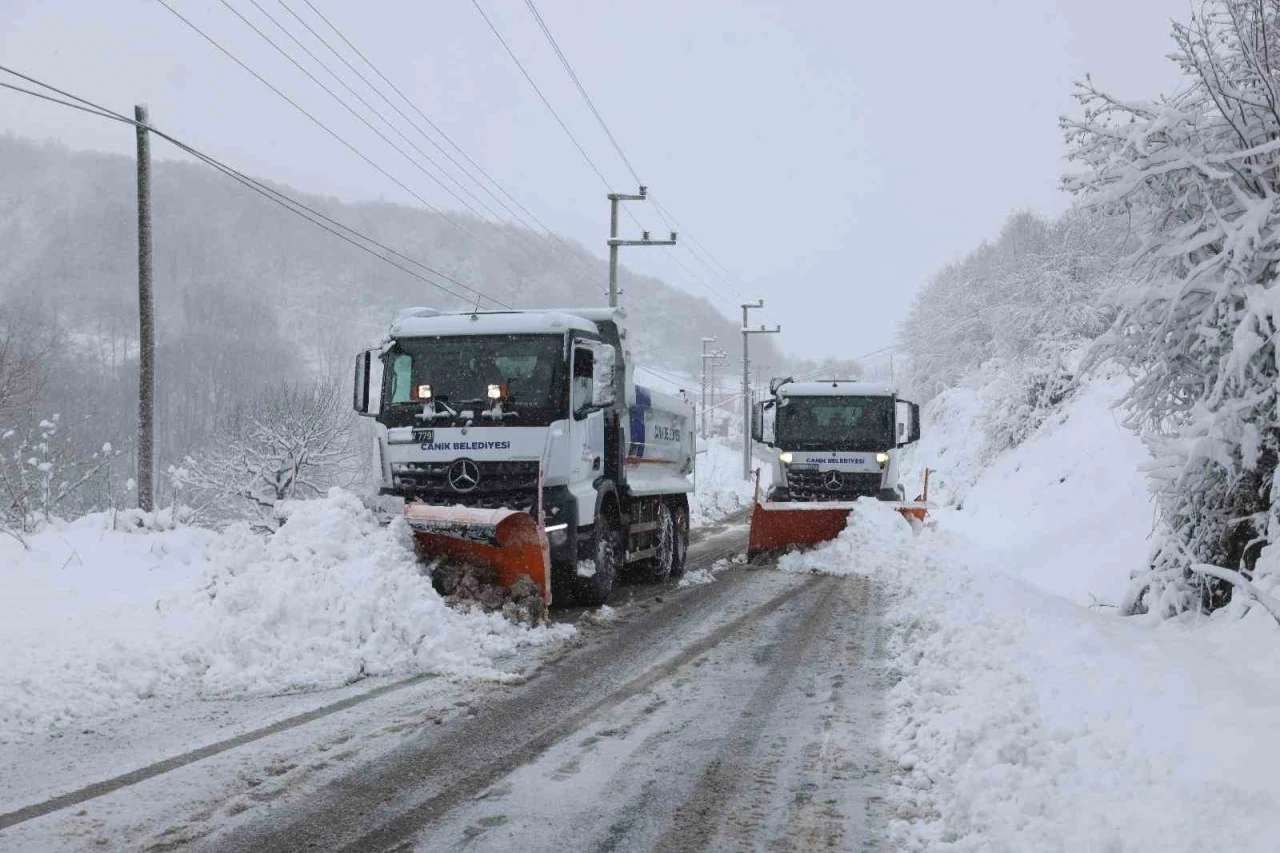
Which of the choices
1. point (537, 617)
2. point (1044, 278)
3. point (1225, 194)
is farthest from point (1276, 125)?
point (1044, 278)

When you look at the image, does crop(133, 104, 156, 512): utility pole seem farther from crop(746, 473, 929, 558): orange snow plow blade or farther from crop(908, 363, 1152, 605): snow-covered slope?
crop(908, 363, 1152, 605): snow-covered slope

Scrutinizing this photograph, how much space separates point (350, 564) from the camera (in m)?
7.82

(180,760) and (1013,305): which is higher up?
(1013,305)

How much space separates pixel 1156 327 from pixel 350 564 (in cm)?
616

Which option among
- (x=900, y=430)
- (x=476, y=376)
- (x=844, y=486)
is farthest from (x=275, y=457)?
(x=476, y=376)

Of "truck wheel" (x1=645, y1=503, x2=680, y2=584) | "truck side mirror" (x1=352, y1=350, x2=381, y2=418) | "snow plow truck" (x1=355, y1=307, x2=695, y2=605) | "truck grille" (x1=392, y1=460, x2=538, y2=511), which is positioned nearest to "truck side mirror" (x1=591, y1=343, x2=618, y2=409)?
"snow plow truck" (x1=355, y1=307, x2=695, y2=605)

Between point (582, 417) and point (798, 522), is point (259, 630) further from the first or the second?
point (798, 522)

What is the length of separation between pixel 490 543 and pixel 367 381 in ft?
8.71

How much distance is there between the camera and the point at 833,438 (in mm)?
17188

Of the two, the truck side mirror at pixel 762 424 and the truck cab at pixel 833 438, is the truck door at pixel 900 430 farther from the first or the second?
the truck side mirror at pixel 762 424

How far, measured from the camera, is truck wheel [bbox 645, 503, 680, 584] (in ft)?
43.7

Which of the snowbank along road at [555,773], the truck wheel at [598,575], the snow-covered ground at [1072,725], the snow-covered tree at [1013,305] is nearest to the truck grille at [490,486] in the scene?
the truck wheel at [598,575]

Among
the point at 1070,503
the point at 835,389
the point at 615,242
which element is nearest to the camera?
the point at 1070,503

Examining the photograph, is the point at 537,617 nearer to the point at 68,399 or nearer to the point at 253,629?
the point at 253,629
